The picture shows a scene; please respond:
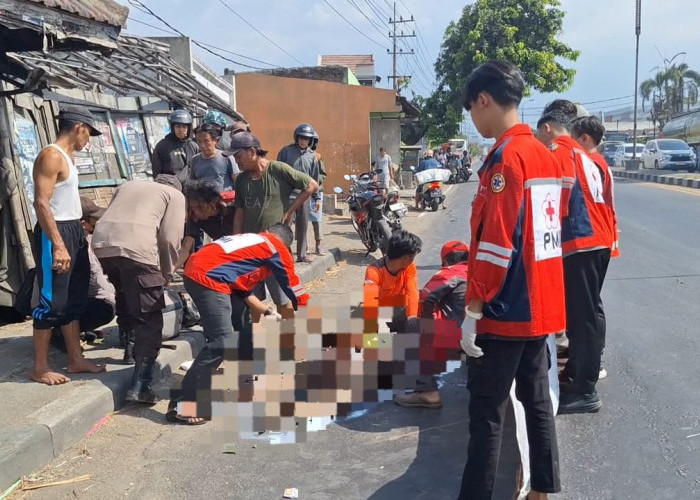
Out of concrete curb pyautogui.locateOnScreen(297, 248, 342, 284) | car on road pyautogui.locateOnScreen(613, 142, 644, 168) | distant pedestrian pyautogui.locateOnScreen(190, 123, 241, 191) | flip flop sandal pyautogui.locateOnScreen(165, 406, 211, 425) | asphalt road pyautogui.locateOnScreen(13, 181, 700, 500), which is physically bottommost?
asphalt road pyautogui.locateOnScreen(13, 181, 700, 500)

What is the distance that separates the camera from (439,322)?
4.29 m

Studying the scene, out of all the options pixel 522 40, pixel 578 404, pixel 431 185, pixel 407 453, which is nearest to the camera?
pixel 407 453

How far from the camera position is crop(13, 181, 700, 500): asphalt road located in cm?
312

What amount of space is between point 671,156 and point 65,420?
101ft

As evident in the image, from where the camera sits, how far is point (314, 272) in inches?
321

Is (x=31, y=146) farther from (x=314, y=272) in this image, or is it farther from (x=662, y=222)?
(x=662, y=222)

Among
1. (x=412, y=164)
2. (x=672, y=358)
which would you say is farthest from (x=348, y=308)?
(x=412, y=164)

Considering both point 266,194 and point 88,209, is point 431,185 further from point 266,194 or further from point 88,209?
point 88,209

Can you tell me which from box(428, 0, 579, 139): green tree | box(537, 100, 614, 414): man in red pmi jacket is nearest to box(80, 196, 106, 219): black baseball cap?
box(537, 100, 614, 414): man in red pmi jacket

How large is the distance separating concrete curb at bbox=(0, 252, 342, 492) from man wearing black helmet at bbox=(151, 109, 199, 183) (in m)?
2.68

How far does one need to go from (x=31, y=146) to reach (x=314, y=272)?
136 inches

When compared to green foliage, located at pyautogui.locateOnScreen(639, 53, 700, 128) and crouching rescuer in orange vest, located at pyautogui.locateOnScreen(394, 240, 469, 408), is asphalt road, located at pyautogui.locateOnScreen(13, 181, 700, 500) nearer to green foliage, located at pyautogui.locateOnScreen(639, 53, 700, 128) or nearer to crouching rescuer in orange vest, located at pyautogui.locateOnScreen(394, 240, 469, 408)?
crouching rescuer in orange vest, located at pyautogui.locateOnScreen(394, 240, 469, 408)

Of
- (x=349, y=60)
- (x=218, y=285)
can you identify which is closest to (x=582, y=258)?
(x=218, y=285)

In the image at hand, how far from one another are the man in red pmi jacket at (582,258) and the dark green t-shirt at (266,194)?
7.63 ft
